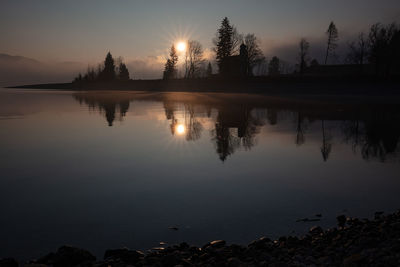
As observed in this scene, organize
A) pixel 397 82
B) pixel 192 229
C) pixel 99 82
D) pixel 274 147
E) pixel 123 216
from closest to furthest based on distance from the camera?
pixel 192 229, pixel 123 216, pixel 274 147, pixel 397 82, pixel 99 82

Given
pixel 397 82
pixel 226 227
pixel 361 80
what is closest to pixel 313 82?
pixel 361 80

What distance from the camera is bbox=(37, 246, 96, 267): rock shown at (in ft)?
→ 15.3

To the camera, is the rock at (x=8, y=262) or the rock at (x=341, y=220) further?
the rock at (x=341, y=220)

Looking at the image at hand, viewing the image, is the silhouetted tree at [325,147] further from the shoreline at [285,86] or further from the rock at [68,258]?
the shoreline at [285,86]

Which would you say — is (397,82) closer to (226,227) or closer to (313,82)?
(313,82)

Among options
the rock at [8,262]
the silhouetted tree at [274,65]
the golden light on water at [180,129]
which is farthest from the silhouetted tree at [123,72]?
the rock at [8,262]

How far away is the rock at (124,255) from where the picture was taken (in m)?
4.76

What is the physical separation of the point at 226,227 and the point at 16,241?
4014mm

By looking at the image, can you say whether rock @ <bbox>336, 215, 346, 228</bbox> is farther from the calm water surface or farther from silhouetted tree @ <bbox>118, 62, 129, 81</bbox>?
silhouetted tree @ <bbox>118, 62, 129, 81</bbox>

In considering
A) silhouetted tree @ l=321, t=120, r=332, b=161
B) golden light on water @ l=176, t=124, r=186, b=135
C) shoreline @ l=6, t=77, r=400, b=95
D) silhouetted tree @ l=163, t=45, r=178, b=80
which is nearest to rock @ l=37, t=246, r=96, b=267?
silhouetted tree @ l=321, t=120, r=332, b=161

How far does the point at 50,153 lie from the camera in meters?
12.1

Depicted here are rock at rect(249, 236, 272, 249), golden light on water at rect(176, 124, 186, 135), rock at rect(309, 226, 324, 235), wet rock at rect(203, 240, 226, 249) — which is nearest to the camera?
rock at rect(249, 236, 272, 249)

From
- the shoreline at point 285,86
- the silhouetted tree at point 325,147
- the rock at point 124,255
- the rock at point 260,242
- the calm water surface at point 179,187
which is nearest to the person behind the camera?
the rock at point 124,255

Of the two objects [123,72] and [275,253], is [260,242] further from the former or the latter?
[123,72]
